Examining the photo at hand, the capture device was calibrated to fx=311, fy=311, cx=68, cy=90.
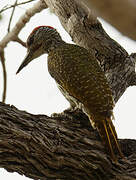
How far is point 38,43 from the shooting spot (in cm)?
436

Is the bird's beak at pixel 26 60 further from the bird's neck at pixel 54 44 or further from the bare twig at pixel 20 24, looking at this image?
the bare twig at pixel 20 24

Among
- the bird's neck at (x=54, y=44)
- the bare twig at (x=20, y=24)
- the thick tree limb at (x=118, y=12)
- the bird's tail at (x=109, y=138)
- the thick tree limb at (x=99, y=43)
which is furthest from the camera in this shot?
the bare twig at (x=20, y=24)

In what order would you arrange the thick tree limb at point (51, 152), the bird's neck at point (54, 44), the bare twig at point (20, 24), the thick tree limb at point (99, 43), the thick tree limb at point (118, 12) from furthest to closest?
the bare twig at point (20, 24)
the bird's neck at point (54, 44)
the thick tree limb at point (99, 43)
the thick tree limb at point (51, 152)
the thick tree limb at point (118, 12)

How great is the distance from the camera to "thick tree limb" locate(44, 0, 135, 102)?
3941mm

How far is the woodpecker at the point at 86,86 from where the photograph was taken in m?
2.95

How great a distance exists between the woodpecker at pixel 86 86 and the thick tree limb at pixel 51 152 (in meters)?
0.13

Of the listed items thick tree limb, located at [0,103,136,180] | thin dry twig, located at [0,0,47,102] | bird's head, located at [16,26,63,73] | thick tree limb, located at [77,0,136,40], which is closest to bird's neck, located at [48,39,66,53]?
bird's head, located at [16,26,63,73]

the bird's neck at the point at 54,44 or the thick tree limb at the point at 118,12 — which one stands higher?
the bird's neck at the point at 54,44

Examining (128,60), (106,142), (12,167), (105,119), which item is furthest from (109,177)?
(128,60)

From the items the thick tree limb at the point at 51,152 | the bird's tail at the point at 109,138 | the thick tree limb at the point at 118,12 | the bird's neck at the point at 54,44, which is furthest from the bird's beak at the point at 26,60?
the thick tree limb at the point at 118,12

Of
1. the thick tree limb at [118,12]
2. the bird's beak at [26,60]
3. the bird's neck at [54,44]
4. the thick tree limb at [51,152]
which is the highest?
the bird's neck at [54,44]

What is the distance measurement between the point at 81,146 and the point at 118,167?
0.38 m

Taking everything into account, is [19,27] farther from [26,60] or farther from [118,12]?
[118,12]

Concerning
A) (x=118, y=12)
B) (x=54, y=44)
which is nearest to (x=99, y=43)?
(x=54, y=44)
